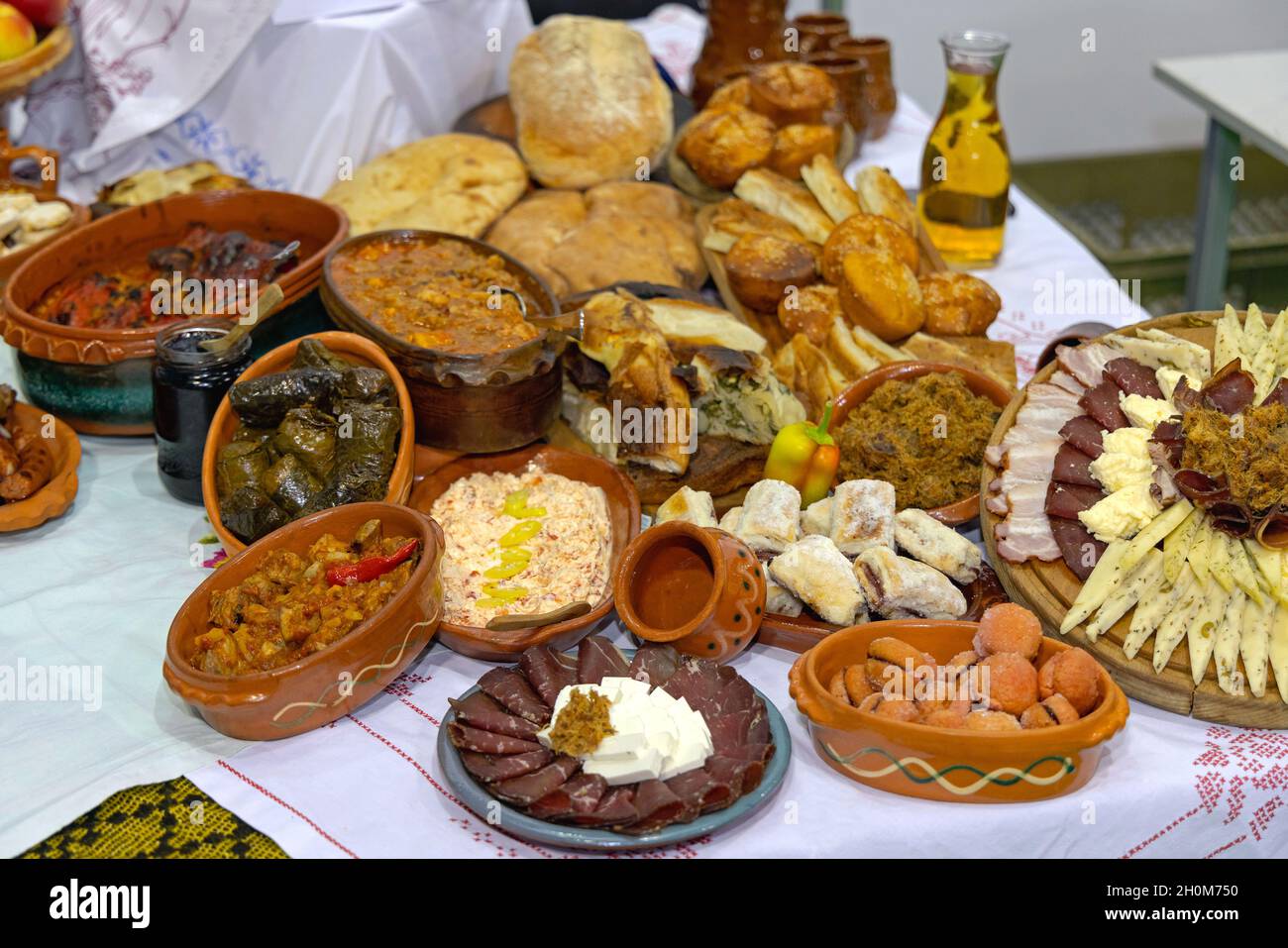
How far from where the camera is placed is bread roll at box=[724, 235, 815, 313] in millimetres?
2717

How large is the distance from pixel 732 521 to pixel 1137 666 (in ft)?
2.21

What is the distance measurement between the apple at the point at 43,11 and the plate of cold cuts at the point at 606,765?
7.78 ft

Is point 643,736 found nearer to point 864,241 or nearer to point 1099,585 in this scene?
point 1099,585

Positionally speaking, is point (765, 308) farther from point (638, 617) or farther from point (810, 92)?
point (638, 617)

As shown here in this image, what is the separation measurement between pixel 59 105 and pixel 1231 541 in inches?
124

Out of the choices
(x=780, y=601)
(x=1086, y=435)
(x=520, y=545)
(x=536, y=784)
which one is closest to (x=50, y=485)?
(x=520, y=545)

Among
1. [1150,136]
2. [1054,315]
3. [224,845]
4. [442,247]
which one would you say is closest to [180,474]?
[442,247]

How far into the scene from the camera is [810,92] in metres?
3.23

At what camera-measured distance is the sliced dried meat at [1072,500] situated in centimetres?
196

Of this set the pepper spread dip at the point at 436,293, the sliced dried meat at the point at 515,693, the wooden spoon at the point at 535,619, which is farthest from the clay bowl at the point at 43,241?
the sliced dried meat at the point at 515,693

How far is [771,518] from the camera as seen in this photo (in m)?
2.05

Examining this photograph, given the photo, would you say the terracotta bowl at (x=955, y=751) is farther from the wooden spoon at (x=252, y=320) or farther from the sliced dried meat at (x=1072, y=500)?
the wooden spoon at (x=252, y=320)

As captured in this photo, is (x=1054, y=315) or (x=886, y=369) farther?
(x=1054, y=315)

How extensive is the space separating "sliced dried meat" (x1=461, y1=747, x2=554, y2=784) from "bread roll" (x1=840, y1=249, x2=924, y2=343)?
132 cm
